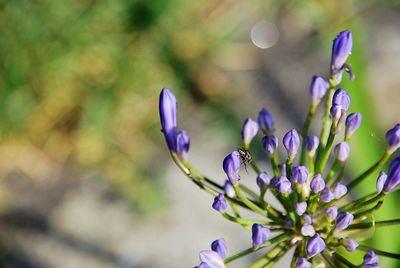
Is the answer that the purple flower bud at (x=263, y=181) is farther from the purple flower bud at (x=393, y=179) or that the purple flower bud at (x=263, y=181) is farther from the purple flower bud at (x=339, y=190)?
the purple flower bud at (x=393, y=179)

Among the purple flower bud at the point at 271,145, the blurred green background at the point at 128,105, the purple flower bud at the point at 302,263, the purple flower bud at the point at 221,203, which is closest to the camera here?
the purple flower bud at the point at 302,263

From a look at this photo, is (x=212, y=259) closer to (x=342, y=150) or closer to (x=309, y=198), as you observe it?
(x=309, y=198)

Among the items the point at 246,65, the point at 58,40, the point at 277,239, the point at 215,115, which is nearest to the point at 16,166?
the point at 58,40

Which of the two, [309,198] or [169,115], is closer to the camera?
[309,198]

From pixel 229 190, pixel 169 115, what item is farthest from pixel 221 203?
pixel 169 115

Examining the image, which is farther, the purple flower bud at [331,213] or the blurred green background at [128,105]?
the blurred green background at [128,105]

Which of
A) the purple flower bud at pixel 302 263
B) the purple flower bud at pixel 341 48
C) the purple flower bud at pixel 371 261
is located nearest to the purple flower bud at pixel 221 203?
the purple flower bud at pixel 302 263

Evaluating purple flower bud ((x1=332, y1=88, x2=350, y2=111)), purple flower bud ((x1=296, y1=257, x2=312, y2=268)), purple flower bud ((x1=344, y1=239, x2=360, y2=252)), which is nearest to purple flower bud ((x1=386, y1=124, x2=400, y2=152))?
purple flower bud ((x1=332, y1=88, x2=350, y2=111))
